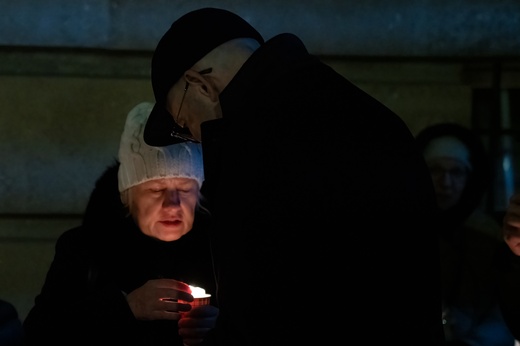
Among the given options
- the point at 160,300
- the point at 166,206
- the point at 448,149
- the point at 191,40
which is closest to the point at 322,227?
the point at 191,40

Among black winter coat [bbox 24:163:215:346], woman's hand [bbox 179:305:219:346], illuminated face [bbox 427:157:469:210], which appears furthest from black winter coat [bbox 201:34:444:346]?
illuminated face [bbox 427:157:469:210]

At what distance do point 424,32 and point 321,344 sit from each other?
3067mm

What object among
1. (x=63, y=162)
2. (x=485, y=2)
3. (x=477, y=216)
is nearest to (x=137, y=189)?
(x=63, y=162)

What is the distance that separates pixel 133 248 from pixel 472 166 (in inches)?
70.5

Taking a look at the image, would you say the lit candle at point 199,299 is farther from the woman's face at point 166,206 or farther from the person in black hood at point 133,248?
the woman's face at point 166,206

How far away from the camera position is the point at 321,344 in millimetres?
2535

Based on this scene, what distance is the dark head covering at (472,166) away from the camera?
492cm

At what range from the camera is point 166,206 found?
12.8 ft

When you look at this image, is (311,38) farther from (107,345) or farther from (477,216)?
(107,345)

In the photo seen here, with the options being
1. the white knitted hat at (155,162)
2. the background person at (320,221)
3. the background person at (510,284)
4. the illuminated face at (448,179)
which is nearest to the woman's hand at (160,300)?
the white knitted hat at (155,162)

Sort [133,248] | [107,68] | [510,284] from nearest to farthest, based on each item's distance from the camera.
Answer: [510,284] < [133,248] < [107,68]

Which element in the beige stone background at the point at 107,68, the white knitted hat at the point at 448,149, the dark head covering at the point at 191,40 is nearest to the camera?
the dark head covering at the point at 191,40

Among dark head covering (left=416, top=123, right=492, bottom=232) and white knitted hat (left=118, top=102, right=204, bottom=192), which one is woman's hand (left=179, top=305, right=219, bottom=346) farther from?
dark head covering (left=416, top=123, right=492, bottom=232)

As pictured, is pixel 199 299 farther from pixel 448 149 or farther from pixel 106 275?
pixel 448 149
